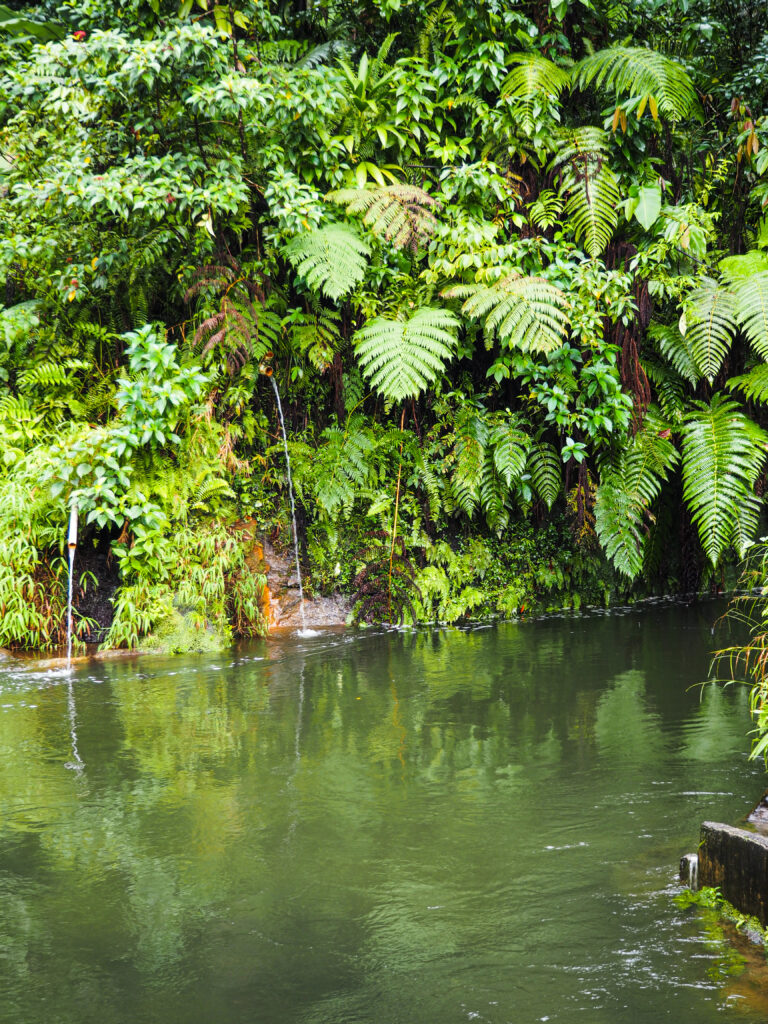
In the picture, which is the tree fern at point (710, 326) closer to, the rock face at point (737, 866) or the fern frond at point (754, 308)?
the fern frond at point (754, 308)

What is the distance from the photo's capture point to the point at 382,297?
7.07 meters

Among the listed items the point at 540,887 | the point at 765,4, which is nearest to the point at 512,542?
the point at 540,887

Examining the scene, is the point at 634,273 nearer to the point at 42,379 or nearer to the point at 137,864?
the point at 42,379

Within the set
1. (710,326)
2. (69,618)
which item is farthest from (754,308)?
(69,618)

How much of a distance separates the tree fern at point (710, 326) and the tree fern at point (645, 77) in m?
1.51

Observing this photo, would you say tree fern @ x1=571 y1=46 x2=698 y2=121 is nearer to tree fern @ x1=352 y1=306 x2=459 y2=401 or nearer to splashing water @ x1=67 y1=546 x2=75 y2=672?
tree fern @ x1=352 y1=306 x2=459 y2=401

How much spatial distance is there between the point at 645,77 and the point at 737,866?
612cm

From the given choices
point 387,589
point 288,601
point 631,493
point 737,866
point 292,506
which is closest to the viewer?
point 737,866

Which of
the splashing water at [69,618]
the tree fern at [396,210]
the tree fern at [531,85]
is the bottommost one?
the splashing water at [69,618]

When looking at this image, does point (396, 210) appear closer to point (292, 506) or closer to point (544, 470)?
point (544, 470)

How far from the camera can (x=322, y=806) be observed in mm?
3404

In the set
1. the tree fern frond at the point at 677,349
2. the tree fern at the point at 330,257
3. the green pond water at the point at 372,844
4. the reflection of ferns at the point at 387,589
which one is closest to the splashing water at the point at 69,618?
the green pond water at the point at 372,844

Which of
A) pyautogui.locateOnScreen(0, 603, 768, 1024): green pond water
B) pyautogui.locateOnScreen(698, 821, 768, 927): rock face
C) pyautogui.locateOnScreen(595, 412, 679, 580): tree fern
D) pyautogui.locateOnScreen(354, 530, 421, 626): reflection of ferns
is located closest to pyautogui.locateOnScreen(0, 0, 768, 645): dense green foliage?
pyautogui.locateOnScreen(595, 412, 679, 580): tree fern

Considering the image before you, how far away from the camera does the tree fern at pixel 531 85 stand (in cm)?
666
